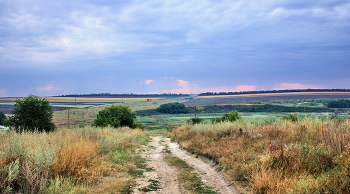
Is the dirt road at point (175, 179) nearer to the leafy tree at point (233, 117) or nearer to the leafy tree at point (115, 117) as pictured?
the leafy tree at point (233, 117)

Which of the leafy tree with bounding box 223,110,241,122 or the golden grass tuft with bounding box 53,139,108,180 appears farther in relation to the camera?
the leafy tree with bounding box 223,110,241,122

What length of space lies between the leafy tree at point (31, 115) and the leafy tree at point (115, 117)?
56.8ft

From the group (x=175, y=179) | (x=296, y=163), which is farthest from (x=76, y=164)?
(x=296, y=163)

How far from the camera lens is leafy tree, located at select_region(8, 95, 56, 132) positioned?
24266 millimetres

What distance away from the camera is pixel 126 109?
4872 centimetres

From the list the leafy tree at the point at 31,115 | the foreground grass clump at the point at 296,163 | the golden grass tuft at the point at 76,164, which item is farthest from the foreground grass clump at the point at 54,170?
the leafy tree at the point at 31,115

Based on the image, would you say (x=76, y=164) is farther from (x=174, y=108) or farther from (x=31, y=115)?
(x=174, y=108)

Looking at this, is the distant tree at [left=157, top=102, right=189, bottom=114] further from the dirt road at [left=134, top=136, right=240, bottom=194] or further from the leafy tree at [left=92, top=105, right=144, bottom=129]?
the dirt road at [left=134, top=136, right=240, bottom=194]

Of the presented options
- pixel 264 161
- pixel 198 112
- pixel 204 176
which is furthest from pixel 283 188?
pixel 198 112

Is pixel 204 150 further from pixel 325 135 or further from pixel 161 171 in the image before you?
pixel 325 135

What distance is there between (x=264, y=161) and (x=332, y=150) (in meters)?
2.16

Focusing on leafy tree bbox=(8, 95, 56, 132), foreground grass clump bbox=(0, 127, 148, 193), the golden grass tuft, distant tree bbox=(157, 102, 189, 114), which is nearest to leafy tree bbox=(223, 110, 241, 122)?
leafy tree bbox=(8, 95, 56, 132)

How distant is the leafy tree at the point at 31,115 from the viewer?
2427 centimetres

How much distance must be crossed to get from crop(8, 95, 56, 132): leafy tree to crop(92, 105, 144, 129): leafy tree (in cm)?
1732
